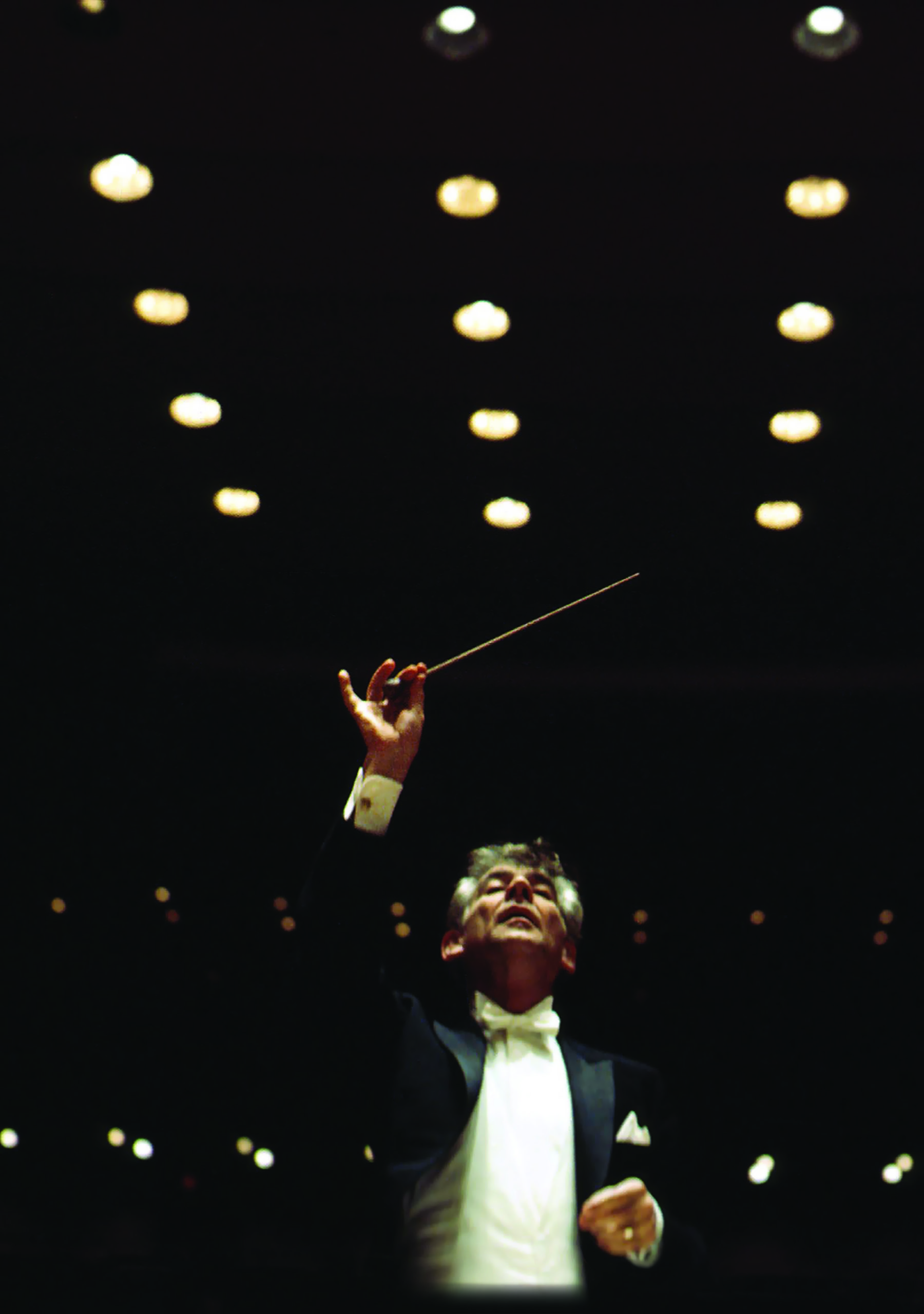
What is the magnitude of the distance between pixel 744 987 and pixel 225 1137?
1720 millimetres

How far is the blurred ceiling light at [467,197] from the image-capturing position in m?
2.53

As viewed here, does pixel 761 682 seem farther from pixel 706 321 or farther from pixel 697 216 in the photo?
pixel 697 216

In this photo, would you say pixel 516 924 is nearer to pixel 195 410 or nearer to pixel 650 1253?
pixel 650 1253

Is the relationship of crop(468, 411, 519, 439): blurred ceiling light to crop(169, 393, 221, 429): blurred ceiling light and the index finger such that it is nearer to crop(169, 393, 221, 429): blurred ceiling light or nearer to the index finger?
crop(169, 393, 221, 429): blurred ceiling light

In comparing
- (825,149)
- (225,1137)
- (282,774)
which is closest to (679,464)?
(825,149)

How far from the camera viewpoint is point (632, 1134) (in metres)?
1.90

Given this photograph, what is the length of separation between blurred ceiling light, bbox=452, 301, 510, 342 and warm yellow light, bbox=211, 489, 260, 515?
91 centimetres

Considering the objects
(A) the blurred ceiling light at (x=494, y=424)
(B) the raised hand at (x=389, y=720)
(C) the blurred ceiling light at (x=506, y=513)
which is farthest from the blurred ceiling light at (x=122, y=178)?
(C) the blurred ceiling light at (x=506, y=513)

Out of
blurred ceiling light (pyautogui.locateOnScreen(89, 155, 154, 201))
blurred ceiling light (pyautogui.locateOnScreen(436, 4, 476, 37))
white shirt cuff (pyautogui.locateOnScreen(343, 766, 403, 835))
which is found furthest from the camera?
blurred ceiling light (pyautogui.locateOnScreen(89, 155, 154, 201))

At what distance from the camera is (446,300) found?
2.87 m

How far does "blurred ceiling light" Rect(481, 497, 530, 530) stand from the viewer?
3604 mm

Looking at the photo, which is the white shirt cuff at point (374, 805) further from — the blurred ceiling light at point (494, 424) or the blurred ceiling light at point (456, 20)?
the blurred ceiling light at point (494, 424)

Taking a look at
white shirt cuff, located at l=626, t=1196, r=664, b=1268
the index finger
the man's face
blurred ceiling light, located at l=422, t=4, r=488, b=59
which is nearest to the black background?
blurred ceiling light, located at l=422, t=4, r=488, b=59

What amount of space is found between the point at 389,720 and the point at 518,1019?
53cm
